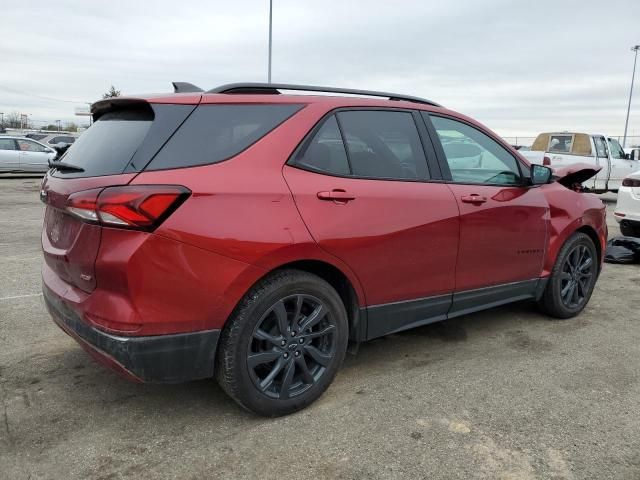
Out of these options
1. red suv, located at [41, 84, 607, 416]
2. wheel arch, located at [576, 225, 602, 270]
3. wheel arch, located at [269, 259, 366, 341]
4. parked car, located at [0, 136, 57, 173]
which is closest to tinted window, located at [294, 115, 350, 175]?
red suv, located at [41, 84, 607, 416]

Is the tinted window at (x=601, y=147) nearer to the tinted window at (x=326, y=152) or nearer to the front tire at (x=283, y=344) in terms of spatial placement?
the tinted window at (x=326, y=152)

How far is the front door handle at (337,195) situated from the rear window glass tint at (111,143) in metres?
0.94

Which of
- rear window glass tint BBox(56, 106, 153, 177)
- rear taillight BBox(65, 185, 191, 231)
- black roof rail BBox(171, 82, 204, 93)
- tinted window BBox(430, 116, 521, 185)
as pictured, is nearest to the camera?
rear taillight BBox(65, 185, 191, 231)

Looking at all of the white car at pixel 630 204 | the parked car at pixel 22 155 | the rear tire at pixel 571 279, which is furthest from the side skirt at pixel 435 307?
the parked car at pixel 22 155

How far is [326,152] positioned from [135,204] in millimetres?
1108

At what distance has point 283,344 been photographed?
9.39ft

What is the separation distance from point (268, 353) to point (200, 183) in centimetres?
93

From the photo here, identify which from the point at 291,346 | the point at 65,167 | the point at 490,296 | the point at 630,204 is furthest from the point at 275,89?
the point at 630,204

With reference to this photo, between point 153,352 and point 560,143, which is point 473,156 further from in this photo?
point 560,143

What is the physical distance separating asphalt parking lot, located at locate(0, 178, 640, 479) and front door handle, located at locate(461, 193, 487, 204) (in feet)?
3.58

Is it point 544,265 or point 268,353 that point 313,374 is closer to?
point 268,353

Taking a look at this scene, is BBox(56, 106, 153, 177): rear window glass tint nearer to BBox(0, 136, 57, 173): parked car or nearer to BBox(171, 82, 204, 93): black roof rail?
BBox(171, 82, 204, 93): black roof rail

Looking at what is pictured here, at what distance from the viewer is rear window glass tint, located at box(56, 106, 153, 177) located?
8.66ft

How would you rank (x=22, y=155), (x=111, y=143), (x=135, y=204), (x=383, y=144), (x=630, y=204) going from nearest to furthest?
(x=135, y=204)
(x=111, y=143)
(x=383, y=144)
(x=630, y=204)
(x=22, y=155)
